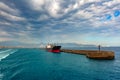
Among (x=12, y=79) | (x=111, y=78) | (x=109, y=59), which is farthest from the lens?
(x=109, y=59)

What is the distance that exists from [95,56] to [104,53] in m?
3.83

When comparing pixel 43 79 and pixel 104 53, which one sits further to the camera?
pixel 104 53

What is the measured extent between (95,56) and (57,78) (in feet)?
132

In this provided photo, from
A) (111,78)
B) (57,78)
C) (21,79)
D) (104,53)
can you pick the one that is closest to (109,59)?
(104,53)

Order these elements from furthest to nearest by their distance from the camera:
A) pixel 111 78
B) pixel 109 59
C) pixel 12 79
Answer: pixel 109 59
pixel 111 78
pixel 12 79

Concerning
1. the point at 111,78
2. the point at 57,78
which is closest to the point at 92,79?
the point at 111,78

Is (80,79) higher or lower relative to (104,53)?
lower

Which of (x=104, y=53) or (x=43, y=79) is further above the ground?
(x=104, y=53)

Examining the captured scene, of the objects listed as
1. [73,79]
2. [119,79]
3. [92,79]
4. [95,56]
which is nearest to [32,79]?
[73,79]

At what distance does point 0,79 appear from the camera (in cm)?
2986

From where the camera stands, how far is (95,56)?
223 ft

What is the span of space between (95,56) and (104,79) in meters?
38.2

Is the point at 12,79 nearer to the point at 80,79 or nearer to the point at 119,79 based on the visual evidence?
the point at 80,79

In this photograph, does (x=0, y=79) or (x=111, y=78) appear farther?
(x=111, y=78)
